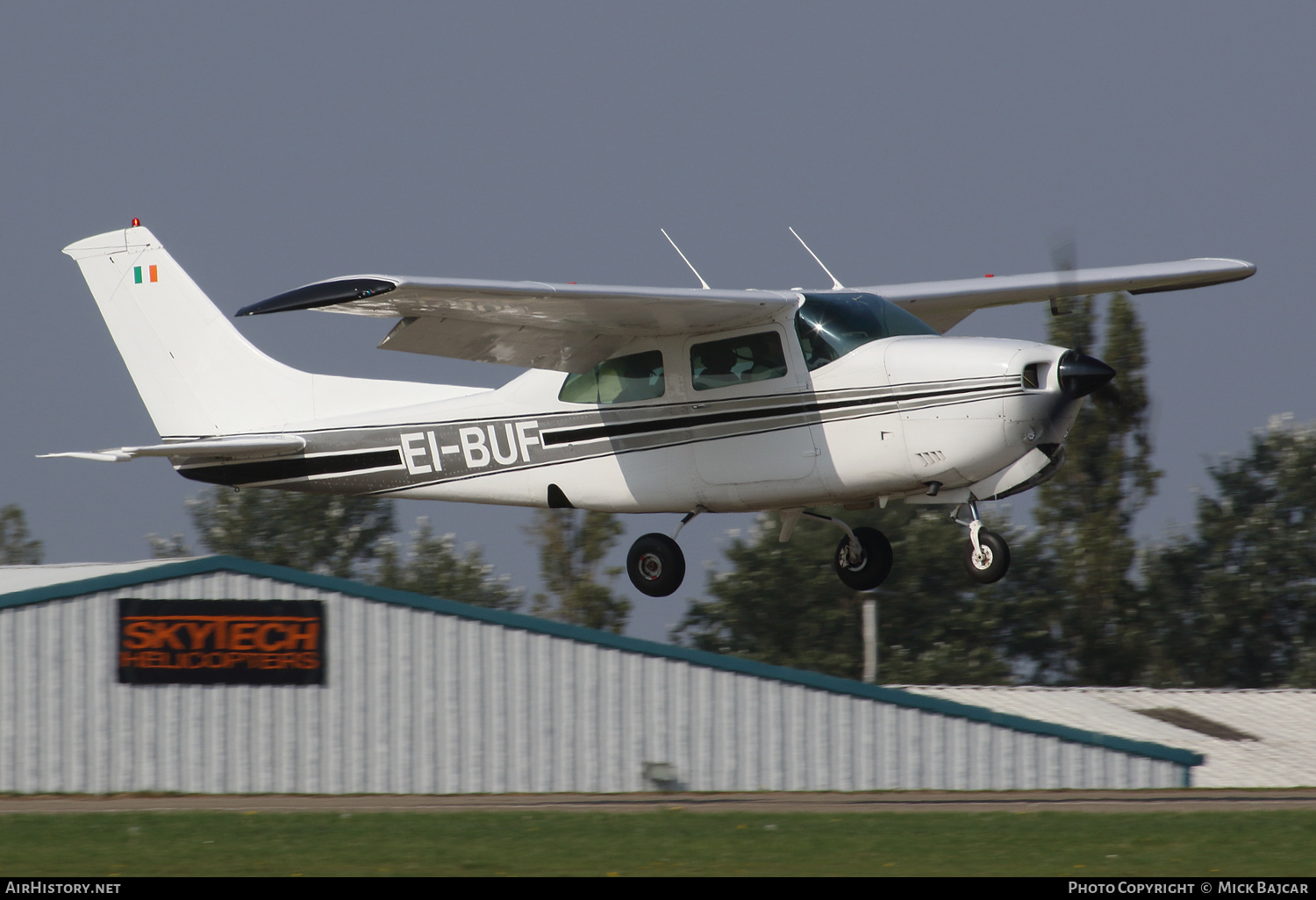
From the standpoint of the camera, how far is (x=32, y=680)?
57.0 ft

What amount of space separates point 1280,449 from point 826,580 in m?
14.3

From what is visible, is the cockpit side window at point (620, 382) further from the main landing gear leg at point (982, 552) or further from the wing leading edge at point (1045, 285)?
the wing leading edge at point (1045, 285)

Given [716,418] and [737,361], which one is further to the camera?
[716,418]

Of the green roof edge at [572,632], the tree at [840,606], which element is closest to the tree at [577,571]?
the tree at [840,606]

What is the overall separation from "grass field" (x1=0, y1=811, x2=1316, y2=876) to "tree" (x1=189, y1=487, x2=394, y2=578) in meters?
39.7

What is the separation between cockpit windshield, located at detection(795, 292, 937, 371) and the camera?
13.8 metres

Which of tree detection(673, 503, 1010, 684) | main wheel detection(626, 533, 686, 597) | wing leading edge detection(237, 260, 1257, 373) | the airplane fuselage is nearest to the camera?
wing leading edge detection(237, 260, 1257, 373)

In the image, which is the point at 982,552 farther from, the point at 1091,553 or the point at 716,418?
the point at 1091,553

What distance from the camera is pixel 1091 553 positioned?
132 feet

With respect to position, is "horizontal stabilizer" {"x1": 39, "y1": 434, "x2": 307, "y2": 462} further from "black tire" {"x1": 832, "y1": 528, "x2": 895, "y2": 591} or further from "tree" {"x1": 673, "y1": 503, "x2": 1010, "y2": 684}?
"tree" {"x1": 673, "y1": 503, "x2": 1010, "y2": 684}

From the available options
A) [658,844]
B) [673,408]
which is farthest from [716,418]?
[658,844]

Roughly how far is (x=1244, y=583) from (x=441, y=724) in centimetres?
3387

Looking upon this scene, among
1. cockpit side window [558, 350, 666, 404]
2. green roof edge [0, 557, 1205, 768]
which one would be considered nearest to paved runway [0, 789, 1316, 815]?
green roof edge [0, 557, 1205, 768]
